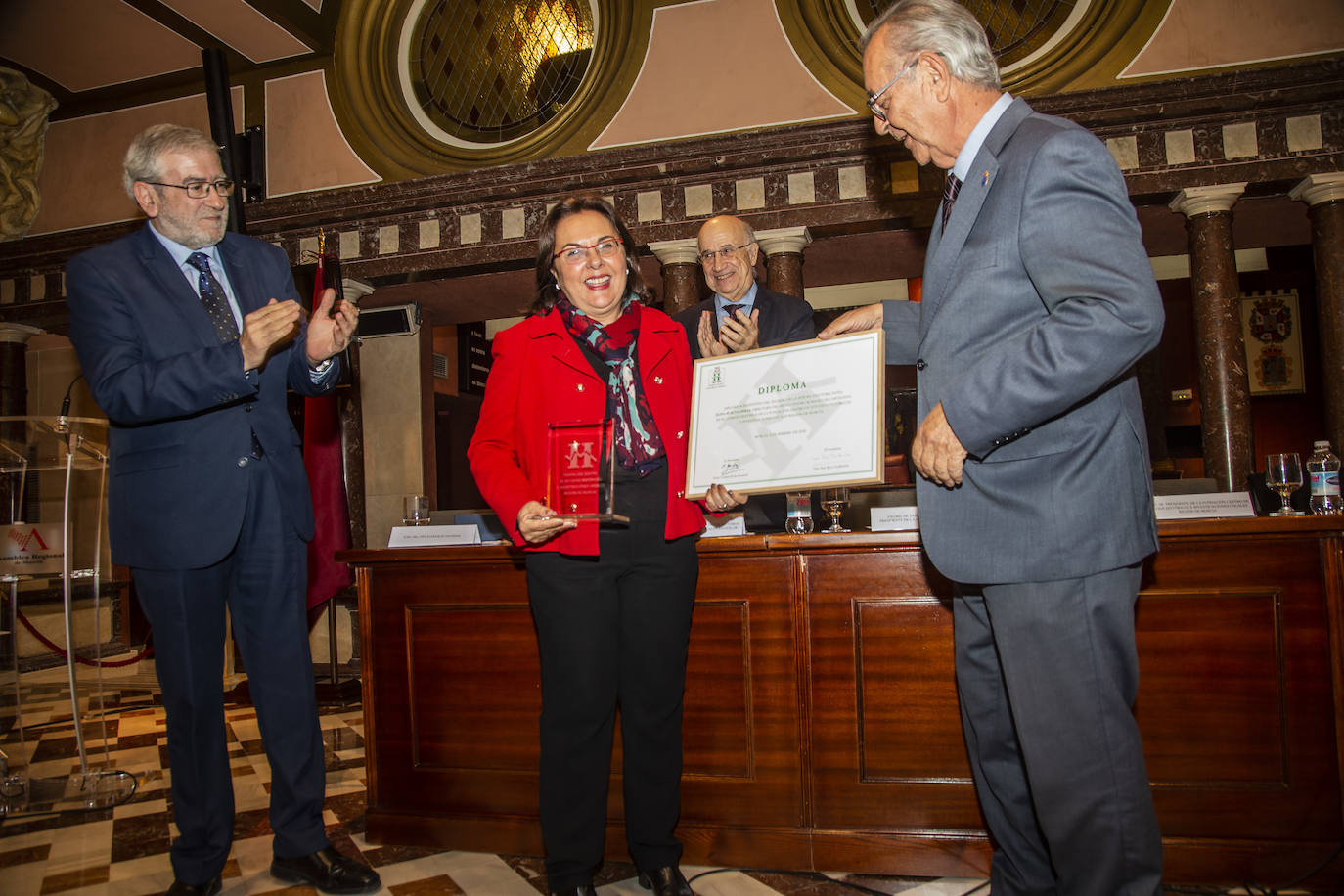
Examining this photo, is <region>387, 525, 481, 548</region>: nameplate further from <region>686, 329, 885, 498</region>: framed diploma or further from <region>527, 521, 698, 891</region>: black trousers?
<region>686, 329, 885, 498</region>: framed diploma

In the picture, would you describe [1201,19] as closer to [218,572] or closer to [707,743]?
[707,743]

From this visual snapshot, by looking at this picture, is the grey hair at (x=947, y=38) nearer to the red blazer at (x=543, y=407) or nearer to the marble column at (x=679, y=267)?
the red blazer at (x=543, y=407)

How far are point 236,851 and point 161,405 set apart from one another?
152cm

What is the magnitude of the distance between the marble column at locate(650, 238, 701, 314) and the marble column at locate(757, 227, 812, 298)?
1.65 ft

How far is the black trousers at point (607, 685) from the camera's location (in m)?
2.04

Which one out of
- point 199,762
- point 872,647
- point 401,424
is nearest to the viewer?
point 199,762

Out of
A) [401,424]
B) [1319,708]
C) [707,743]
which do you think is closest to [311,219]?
[401,424]

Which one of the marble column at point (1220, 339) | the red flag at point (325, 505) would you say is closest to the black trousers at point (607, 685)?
the red flag at point (325, 505)

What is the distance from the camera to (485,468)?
2.07 meters

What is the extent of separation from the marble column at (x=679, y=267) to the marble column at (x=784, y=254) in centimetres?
50

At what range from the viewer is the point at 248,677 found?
2.30m

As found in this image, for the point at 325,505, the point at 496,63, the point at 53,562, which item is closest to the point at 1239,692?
the point at 53,562

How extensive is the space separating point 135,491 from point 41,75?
7.32 meters

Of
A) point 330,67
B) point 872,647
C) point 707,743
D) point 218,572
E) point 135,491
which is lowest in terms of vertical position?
point 707,743
